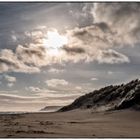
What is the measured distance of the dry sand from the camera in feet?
21.2

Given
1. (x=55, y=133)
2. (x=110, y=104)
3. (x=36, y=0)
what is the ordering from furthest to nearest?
(x=110, y=104)
(x=36, y=0)
(x=55, y=133)

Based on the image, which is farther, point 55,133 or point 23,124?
point 23,124

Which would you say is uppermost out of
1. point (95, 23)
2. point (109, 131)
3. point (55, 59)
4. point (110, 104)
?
point (95, 23)

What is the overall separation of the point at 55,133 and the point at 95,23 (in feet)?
8.13

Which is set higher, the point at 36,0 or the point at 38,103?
the point at 36,0

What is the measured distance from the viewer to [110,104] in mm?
8055

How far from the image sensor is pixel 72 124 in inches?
279

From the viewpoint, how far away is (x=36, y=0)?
711 centimetres

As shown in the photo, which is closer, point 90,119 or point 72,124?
point 72,124

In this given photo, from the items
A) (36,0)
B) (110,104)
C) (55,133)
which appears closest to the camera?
(55,133)

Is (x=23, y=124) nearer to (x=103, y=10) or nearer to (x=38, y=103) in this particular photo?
(x=38, y=103)

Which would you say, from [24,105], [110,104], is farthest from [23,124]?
[110,104]

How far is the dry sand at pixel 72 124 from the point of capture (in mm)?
6453

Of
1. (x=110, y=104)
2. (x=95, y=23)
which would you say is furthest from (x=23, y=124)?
(x=95, y=23)
